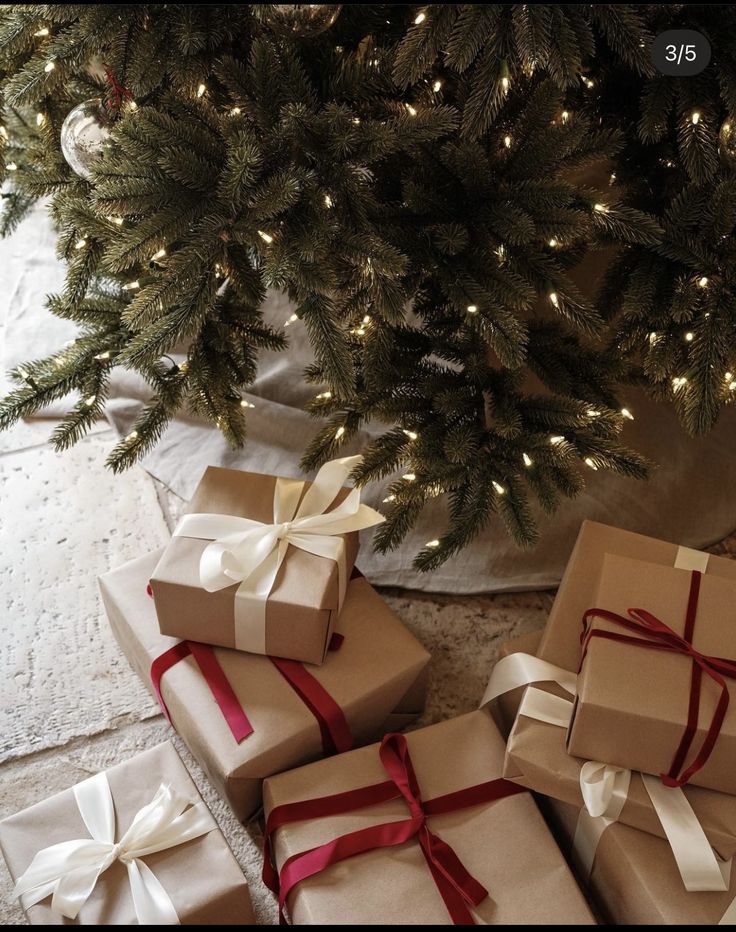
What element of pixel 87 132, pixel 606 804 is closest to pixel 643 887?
pixel 606 804

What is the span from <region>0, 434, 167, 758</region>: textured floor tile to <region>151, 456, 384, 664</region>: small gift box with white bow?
0.83 feet

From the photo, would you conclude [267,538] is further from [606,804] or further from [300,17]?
[300,17]

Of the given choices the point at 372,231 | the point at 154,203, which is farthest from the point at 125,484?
the point at 372,231

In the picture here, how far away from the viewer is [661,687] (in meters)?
0.99

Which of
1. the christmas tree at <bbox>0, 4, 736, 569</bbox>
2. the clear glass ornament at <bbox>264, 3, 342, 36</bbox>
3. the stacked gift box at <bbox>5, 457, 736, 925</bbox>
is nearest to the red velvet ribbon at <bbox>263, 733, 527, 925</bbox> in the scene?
the stacked gift box at <bbox>5, 457, 736, 925</bbox>

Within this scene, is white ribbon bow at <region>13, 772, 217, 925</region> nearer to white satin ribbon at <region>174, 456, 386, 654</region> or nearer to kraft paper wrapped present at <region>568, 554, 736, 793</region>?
white satin ribbon at <region>174, 456, 386, 654</region>

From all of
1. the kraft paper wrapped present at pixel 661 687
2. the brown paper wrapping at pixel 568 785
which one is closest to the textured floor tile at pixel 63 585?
the brown paper wrapping at pixel 568 785

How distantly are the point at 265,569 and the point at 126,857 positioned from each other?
0.39 m

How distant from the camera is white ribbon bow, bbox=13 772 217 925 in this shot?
3.03 ft

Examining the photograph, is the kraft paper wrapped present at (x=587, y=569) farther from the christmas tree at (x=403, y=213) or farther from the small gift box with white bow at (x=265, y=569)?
the small gift box with white bow at (x=265, y=569)

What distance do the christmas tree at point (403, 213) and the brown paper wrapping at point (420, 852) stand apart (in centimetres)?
35

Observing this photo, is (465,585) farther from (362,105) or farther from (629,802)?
(362,105)

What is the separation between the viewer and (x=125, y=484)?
1.64m

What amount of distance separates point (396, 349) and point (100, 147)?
55cm
